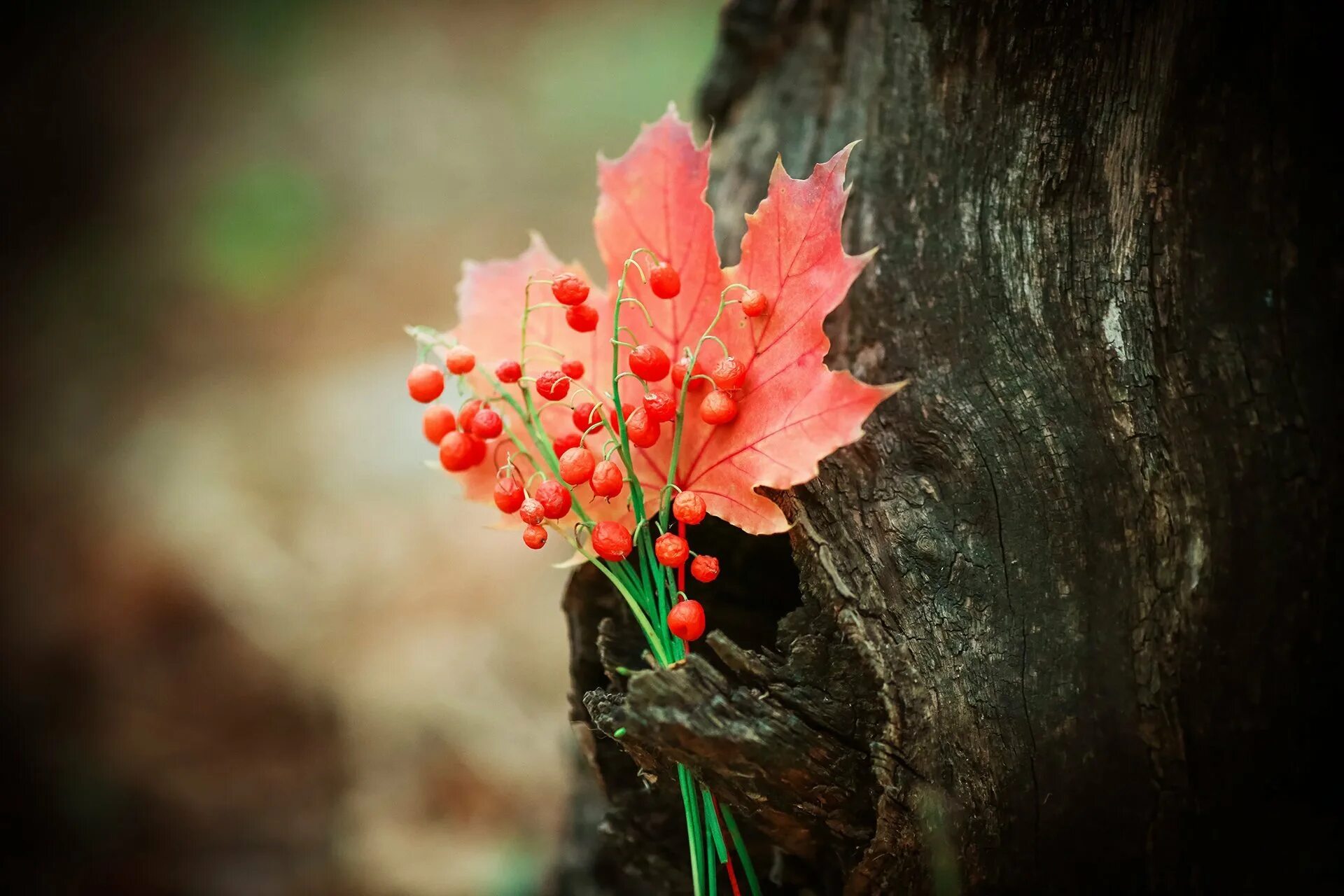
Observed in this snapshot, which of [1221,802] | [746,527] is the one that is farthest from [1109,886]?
[746,527]

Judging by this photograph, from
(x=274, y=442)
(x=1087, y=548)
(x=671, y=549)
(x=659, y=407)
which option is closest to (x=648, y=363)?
(x=659, y=407)

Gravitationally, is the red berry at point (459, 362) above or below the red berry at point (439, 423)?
above

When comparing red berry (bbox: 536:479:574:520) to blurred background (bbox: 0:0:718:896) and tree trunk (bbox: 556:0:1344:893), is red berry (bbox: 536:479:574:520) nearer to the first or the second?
tree trunk (bbox: 556:0:1344:893)

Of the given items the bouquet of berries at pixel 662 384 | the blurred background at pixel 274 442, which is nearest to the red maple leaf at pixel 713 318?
the bouquet of berries at pixel 662 384

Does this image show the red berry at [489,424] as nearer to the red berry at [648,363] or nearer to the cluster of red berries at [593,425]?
the cluster of red berries at [593,425]

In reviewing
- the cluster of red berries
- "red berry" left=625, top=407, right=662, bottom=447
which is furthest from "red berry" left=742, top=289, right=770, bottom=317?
"red berry" left=625, top=407, right=662, bottom=447

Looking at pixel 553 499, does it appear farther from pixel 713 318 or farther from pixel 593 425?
pixel 713 318

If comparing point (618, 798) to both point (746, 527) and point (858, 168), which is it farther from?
point (858, 168)
